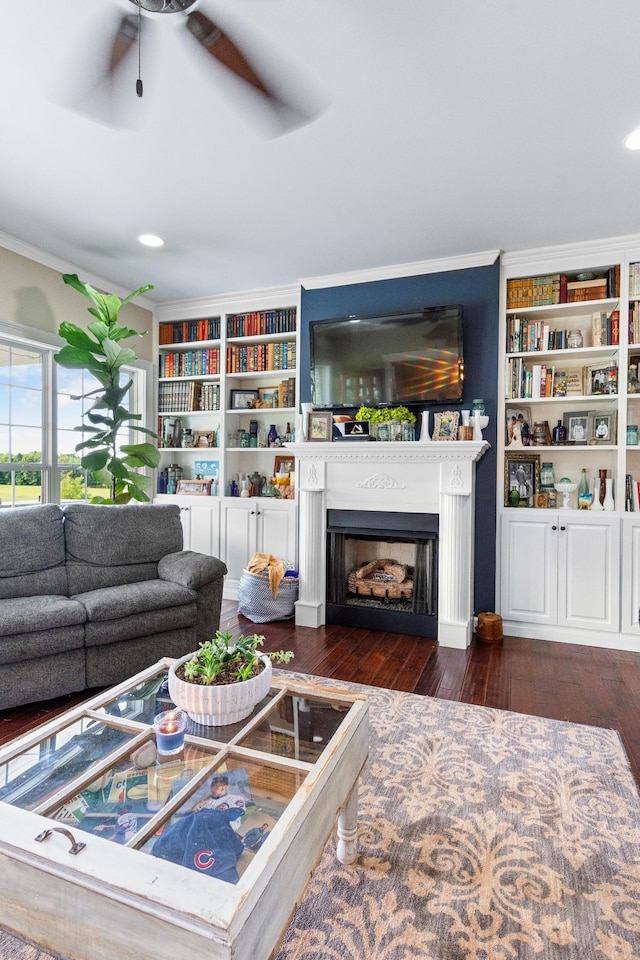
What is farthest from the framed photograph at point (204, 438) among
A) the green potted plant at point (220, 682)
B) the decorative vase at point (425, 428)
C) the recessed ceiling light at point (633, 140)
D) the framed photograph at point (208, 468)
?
the recessed ceiling light at point (633, 140)

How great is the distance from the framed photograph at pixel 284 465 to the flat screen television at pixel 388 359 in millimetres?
657

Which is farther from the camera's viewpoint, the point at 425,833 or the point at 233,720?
→ the point at 425,833

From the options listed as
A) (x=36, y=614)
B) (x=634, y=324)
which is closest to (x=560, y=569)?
(x=634, y=324)

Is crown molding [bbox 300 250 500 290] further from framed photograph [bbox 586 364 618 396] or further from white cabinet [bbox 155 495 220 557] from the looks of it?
white cabinet [bbox 155 495 220 557]

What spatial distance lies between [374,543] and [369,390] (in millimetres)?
1199

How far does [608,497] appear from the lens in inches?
132

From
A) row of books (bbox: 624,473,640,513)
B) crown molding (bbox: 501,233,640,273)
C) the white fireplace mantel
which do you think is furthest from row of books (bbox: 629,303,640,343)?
the white fireplace mantel

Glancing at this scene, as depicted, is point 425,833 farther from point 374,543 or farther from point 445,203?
point 445,203

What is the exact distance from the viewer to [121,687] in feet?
5.23

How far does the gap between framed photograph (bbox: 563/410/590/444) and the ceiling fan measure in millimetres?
2829

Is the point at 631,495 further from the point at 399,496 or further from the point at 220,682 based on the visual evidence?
the point at 220,682

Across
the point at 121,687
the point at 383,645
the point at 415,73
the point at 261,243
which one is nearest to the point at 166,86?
the point at 415,73

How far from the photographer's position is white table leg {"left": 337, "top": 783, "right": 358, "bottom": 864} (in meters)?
1.42

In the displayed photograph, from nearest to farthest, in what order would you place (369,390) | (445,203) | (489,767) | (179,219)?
(489,767) < (445,203) < (179,219) < (369,390)
